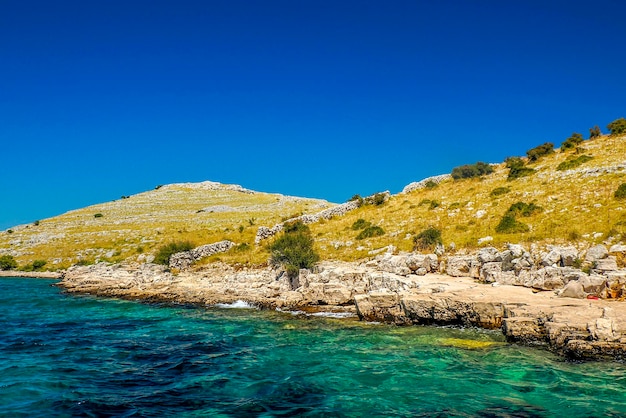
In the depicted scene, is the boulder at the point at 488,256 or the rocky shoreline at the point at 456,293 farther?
the boulder at the point at 488,256

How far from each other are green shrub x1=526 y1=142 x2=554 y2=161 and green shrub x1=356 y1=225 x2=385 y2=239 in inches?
1009

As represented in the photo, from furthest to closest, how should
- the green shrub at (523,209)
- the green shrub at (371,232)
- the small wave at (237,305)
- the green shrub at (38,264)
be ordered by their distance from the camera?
the green shrub at (38,264)
the green shrub at (371,232)
the green shrub at (523,209)
the small wave at (237,305)

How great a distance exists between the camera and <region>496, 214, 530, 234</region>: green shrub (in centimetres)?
2944

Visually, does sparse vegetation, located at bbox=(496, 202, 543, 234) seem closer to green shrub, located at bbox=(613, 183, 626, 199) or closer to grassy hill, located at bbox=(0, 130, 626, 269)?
grassy hill, located at bbox=(0, 130, 626, 269)

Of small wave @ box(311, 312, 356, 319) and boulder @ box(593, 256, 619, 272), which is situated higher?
boulder @ box(593, 256, 619, 272)

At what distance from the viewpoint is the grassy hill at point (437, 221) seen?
29047 millimetres

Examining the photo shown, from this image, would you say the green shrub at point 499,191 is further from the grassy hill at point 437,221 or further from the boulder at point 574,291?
the boulder at point 574,291

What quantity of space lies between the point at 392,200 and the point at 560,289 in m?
32.4

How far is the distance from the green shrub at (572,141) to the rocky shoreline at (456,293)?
3253 cm

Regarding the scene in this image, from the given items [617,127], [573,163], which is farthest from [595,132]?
[573,163]

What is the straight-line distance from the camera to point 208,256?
41562 mm

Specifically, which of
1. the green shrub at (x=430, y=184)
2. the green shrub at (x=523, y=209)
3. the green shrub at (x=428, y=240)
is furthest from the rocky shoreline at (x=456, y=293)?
the green shrub at (x=430, y=184)

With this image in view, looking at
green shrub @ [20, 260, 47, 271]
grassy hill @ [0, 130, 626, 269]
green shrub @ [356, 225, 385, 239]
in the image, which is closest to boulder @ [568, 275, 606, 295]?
grassy hill @ [0, 130, 626, 269]

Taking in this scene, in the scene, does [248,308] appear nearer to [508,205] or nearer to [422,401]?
[422,401]
